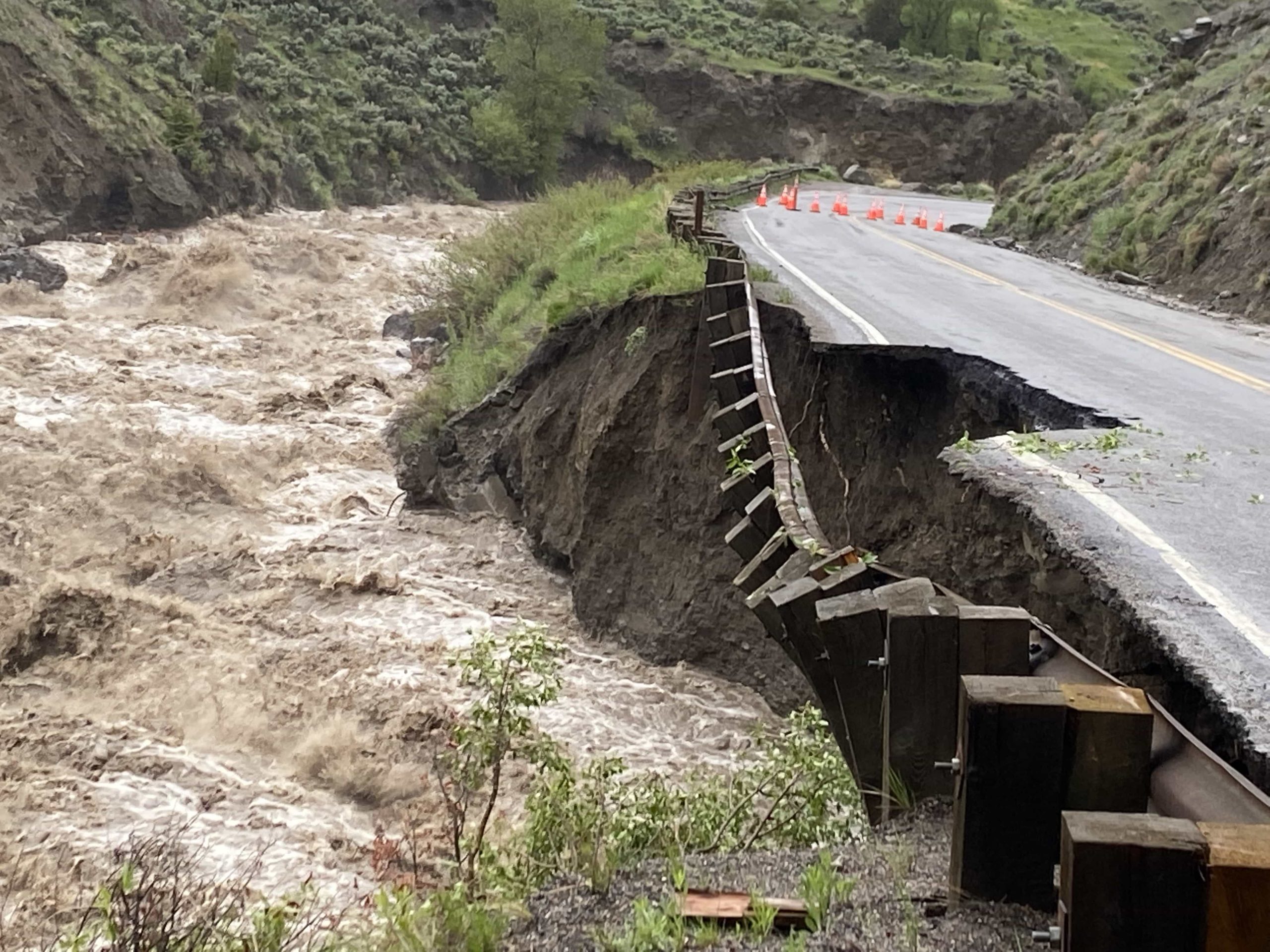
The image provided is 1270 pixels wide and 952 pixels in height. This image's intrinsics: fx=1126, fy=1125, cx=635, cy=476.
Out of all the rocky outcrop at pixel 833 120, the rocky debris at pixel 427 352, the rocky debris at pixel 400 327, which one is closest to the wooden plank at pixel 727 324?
the rocky debris at pixel 427 352

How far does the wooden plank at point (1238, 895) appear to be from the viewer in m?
2.01

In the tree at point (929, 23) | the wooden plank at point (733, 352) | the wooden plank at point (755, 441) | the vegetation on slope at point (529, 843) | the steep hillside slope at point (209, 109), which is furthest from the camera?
the tree at point (929, 23)

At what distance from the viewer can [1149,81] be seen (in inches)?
1003

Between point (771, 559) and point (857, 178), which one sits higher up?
point (857, 178)

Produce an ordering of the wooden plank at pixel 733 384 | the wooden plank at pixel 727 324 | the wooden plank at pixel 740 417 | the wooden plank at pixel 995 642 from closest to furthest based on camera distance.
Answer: the wooden plank at pixel 995 642
the wooden plank at pixel 740 417
the wooden plank at pixel 733 384
the wooden plank at pixel 727 324

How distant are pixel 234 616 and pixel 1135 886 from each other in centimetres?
1185

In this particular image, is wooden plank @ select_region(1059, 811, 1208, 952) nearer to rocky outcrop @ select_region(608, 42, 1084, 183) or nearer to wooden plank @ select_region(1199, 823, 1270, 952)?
wooden plank @ select_region(1199, 823, 1270, 952)

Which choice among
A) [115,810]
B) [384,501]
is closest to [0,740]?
[115,810]

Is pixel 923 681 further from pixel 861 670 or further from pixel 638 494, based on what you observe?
pixel 638 494

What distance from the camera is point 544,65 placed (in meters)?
51.6

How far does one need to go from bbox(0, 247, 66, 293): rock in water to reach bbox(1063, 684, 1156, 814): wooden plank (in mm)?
25441

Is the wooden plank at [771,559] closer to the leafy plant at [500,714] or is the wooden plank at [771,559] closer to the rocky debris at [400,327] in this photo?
the leafy plant at [500,714]

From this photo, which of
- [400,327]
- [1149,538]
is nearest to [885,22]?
[400,327]

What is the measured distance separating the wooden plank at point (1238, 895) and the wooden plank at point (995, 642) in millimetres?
971
